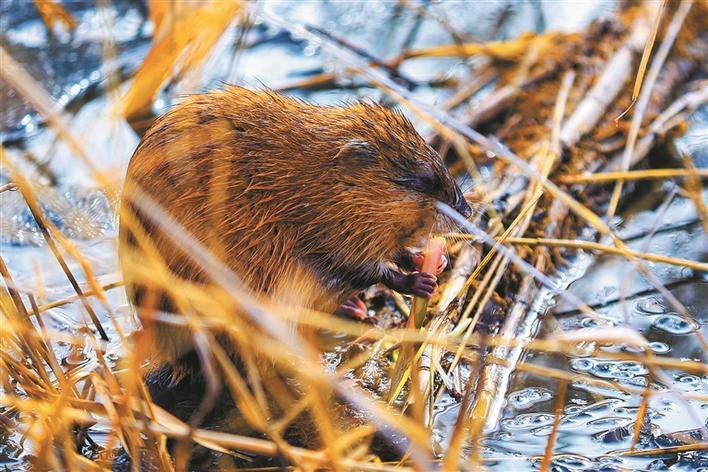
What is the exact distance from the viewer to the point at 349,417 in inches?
133

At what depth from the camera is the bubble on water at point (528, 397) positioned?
11.2ft

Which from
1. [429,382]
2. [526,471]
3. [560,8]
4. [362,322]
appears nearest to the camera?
[526,471]

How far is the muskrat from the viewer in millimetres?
3291

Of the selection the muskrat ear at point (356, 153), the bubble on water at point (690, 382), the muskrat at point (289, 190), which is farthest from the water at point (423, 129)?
the muskrat ear at point (356, 153)

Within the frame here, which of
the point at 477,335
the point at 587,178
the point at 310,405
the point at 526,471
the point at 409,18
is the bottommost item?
the point at 310,405

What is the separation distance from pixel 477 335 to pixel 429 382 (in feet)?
1.59

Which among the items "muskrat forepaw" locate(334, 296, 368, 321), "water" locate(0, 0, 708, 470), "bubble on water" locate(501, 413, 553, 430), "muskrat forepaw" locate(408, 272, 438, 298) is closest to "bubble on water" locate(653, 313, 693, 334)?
"water" locate(0, 0, 708, 470)

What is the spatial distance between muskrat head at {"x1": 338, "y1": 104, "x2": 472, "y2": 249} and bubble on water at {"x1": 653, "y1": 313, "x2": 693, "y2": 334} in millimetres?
966

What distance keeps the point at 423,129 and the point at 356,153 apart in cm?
175

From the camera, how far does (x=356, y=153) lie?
11.7 feet

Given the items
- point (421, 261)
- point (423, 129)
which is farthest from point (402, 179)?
point (423, 129)

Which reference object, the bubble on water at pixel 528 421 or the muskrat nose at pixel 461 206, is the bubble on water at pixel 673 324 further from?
the muskrat nose at pixel 461 206

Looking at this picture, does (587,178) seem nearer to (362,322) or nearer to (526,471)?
(362,322)

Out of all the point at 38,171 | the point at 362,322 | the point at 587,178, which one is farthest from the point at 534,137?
the point at 38,171
